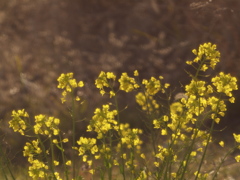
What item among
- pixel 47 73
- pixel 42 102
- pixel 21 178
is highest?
pixel 47 73

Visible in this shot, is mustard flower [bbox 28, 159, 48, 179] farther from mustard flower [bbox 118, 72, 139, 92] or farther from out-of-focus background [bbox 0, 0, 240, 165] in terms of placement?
out-of-focus background [bbox 0, 0, 240, 165]

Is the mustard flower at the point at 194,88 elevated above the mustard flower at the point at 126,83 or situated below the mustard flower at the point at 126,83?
below

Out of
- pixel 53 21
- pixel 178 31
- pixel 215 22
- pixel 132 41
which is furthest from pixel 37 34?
pixel 215 22

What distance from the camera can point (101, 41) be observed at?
5191mm

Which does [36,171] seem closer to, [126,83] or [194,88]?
[126,83]

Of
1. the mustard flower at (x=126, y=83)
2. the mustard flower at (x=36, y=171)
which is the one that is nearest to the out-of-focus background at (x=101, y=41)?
the mustard flower at (x=36, y=171)

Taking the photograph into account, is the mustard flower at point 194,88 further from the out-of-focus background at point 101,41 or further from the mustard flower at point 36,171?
the out-of-focus background at point 101,41

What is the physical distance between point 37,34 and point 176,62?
150 cm

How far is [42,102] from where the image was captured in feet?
16.2

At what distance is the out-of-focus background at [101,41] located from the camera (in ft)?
16.5

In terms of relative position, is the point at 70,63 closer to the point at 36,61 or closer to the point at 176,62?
the point at 36,61

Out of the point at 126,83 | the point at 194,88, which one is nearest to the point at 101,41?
the point at 126,83

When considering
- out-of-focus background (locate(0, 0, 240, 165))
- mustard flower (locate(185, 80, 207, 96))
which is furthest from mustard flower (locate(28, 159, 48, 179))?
out-of-focus background (locate(0, 0, 240, 165))

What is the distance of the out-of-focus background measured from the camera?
5.03 meters
